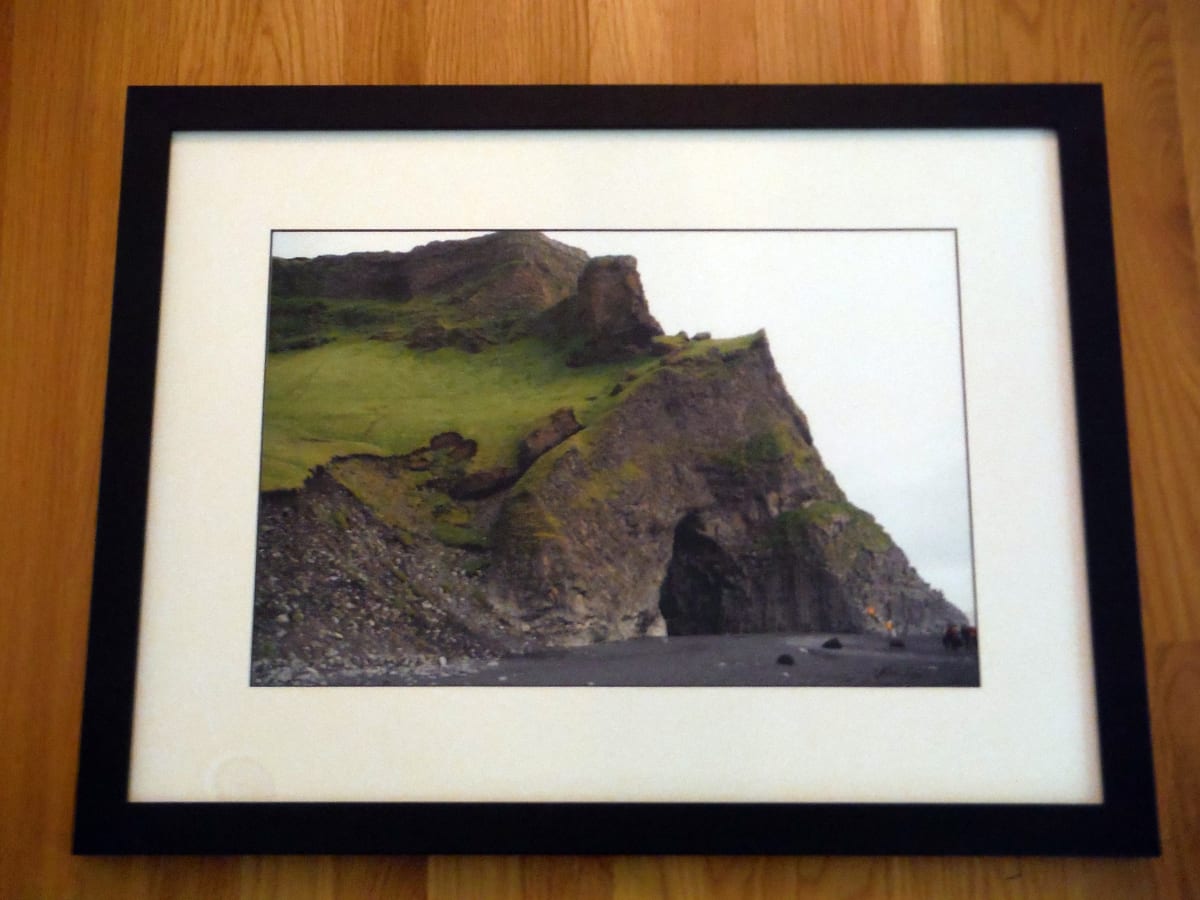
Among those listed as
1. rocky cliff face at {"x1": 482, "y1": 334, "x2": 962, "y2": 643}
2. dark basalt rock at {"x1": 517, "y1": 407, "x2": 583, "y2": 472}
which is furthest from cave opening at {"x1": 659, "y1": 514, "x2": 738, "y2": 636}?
dark basalt rock at {"x1": 517, "y1": 407, "x2": 583, "y2": 472}

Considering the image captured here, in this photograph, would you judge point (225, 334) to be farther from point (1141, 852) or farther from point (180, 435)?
point (1141, 852)

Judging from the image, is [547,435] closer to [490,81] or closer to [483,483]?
[483,483]

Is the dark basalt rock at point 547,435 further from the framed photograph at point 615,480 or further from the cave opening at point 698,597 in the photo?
the cave opening at point 698,597

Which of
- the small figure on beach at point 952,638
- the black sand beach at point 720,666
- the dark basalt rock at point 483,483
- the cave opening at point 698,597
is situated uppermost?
the dark basalt rock at point 483,483

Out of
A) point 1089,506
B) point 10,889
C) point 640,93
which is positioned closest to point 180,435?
point 10,889

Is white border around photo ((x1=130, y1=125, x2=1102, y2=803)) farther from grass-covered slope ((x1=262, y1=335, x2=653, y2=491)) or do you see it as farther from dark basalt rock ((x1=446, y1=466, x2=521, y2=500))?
dark basalt rock ((x1=446, y1=466, x2=521, y2=500))

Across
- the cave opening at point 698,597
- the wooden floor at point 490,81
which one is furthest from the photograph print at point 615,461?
the wooden floor at point 490,81
